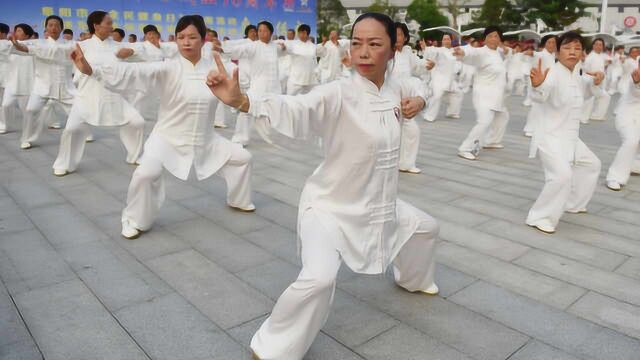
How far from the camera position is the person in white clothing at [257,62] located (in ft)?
26.9

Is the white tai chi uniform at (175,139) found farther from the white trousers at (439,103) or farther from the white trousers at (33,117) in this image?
the white trousers at (439,103)

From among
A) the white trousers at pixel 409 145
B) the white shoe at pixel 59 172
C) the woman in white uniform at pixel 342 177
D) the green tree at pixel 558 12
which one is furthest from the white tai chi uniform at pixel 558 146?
the green tree at pixel 558 12

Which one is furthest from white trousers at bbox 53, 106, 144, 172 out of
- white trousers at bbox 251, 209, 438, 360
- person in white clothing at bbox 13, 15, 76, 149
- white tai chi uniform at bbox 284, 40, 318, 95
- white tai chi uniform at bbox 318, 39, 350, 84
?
white tai chi uniform at bbox 318, 39, 350, 84

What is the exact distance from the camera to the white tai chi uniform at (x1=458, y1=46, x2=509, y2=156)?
25.1 feet

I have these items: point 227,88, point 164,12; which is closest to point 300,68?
point 227,88

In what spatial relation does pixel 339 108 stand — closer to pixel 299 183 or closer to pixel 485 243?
pixel 485 243

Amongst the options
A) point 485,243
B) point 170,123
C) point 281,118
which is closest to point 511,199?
point 485,243

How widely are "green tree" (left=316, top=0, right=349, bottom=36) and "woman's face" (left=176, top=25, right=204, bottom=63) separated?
129ft

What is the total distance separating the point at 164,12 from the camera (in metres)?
17.6

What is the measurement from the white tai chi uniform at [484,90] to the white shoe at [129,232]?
4.97 m

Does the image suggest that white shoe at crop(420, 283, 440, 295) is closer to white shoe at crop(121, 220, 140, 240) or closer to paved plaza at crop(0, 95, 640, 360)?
paved plaza at crop(0, 95, 640, 360)

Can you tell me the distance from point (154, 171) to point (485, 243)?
2696mm

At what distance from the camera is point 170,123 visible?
4562mm

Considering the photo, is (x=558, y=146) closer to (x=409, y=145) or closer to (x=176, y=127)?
(x=409, y=145)
